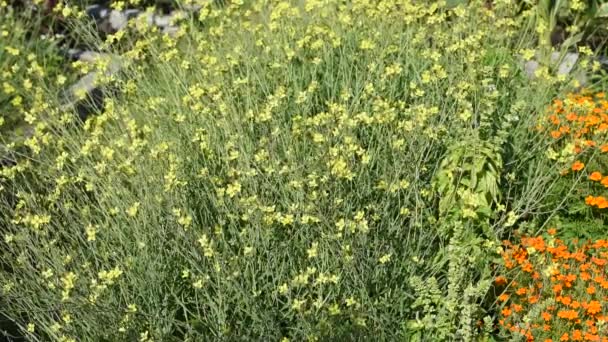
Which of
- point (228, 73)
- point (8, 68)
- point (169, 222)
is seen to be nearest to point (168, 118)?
point (228, 73)

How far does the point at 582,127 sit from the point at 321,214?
79.1 inches

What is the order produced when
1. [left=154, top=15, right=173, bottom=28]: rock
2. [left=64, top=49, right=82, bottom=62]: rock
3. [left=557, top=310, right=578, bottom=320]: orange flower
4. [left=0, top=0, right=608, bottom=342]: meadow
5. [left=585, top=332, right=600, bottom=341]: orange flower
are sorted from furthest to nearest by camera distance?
[left=154, top=15, right=173, bottom=28]: rock, [left=64, top=49, right=82, bottom=62]: rock, [left=557, top=310, right=578, bottom=320]: orange flower, [left=585, top=332, right=600, bottom=341]: orange flower, [left=0, top=0, right=608, bottom=342]: meadow

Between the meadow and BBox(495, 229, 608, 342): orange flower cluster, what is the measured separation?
0.5 inches

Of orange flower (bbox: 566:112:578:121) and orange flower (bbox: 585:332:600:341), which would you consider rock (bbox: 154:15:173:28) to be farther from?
orange flower (bbox: 585:332:600:341)

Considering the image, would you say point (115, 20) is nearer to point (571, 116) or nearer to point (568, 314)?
point (571, 116)

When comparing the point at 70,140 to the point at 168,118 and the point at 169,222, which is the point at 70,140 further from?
the point at 169,222

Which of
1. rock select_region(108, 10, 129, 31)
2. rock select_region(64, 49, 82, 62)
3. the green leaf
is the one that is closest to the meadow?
the green leaf

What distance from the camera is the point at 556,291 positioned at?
3723 mm

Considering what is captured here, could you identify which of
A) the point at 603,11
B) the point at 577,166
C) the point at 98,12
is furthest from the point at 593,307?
the point at 98,12

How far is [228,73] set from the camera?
4.70m

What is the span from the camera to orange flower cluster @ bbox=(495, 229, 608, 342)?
11.7 feet

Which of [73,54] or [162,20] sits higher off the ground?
[73,54]

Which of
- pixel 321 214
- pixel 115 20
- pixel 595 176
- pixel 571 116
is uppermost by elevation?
pixel 321 214

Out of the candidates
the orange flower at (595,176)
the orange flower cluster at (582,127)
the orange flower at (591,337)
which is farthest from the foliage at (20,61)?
the orange flower at (591,337)
